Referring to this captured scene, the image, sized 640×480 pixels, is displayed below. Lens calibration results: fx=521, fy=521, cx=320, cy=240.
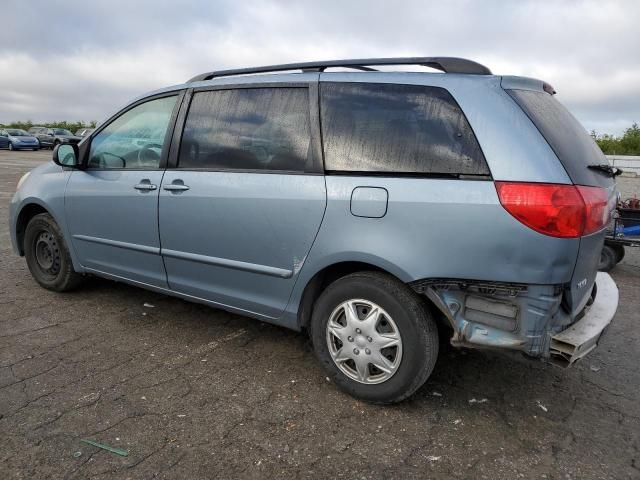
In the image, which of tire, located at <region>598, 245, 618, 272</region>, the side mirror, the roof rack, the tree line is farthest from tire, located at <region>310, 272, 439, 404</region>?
the tree line

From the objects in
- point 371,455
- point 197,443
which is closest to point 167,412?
point 197,443

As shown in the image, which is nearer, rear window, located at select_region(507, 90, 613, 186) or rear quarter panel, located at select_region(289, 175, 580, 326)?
rear quarter panel, located at select_region(289, 175, 580, 326)

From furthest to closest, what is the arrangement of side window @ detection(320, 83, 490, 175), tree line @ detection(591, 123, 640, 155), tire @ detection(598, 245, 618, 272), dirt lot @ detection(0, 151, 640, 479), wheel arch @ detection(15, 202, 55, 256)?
tree line @ detection(591, 123, 640, 155) < tire @ detection(598, 245, 618, 272) < wheel arch @ detection(15, 202, 55, 256) < side window @ detection(320, 83, 490, 175) < dirt lot @ detection(0, 151, 640, 479)

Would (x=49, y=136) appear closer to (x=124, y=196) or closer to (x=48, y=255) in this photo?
(x=48, y=255)

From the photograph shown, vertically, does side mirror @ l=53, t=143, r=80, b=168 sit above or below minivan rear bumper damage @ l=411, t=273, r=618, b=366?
above

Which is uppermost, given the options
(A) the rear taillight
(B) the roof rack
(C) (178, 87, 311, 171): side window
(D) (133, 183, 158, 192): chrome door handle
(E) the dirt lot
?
(B) the roof rack

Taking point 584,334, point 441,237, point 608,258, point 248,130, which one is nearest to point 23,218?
point 248,130

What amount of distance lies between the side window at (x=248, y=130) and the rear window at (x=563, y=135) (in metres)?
1.17

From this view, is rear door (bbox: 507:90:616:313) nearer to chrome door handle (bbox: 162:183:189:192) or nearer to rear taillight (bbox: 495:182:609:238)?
rear taillight (bbox: 495:182:609:238)

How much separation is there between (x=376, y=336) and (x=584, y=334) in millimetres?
1016

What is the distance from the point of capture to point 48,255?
4.54 metres

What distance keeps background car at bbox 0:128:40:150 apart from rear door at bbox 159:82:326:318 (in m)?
34.8

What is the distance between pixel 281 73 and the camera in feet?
10.8

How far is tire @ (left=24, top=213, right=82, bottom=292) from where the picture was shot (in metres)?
4.38
